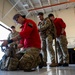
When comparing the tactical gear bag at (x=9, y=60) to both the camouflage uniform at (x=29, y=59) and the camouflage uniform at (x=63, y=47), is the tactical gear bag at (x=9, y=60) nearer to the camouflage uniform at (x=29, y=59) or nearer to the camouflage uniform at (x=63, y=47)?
the camouflage uniform at (x=29, y=59)

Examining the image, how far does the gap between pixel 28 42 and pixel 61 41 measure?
1267 mm

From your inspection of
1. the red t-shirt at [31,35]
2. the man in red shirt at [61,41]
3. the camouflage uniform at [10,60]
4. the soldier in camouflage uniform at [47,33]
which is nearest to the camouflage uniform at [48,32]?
Result: the soldier in camouflage uniform at [47,33]

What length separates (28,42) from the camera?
→ 2449mm

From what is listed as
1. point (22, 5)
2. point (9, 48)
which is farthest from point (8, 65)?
point (22, 5)

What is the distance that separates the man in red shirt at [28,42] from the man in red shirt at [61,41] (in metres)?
1.19

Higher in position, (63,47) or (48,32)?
(48,32)

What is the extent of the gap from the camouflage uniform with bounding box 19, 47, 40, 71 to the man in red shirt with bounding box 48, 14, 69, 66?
129 cm

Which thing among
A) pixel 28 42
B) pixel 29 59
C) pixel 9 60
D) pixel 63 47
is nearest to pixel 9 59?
pixel 9 60

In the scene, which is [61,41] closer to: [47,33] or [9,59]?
[47,33]

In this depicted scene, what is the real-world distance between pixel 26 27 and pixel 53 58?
1.24m

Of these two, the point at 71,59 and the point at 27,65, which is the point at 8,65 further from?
the point at 71,59

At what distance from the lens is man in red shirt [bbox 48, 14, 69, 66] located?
3.46m

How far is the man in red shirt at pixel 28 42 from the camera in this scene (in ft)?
7.14

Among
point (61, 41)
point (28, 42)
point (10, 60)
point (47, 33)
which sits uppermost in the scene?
point (47, 33)
